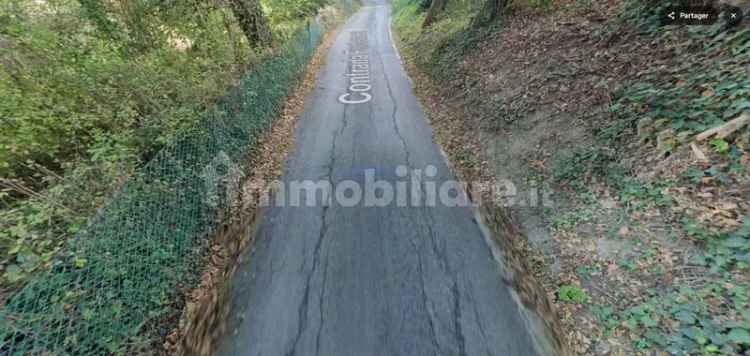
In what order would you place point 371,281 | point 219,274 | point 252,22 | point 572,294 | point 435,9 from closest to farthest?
1. point 572,294
2. point 371,281
3. point 219,274
4. point 252,22
5. point 435,9

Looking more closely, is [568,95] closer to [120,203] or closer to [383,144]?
[383,144]

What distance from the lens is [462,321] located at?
9.45 ft

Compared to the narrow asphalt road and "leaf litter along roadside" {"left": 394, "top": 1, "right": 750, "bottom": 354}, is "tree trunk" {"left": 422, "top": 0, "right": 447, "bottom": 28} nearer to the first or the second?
"leaf litter along roadside" {"left": 394, "top": 1, "right": 750, "bottom": 354}

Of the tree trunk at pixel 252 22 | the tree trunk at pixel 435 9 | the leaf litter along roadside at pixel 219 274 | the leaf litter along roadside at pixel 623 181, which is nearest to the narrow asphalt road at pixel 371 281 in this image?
the leaf litter along roadside at pixel 219 274

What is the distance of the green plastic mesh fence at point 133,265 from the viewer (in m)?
1.92

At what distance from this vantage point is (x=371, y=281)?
3.28 meters

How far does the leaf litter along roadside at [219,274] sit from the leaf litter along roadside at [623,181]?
10.6 ft

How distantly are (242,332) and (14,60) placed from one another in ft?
14.8

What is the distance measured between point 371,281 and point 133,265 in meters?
2.20

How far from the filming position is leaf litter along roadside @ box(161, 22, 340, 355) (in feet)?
9.00

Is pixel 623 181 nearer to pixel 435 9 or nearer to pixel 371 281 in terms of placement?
pixel 371 281

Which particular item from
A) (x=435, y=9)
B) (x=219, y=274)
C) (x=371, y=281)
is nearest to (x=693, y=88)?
(x=371, y=281)

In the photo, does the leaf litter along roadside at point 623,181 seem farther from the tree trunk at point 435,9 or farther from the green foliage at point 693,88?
the tree trunk at point 435,9

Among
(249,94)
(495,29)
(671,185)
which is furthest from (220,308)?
(495,29)
